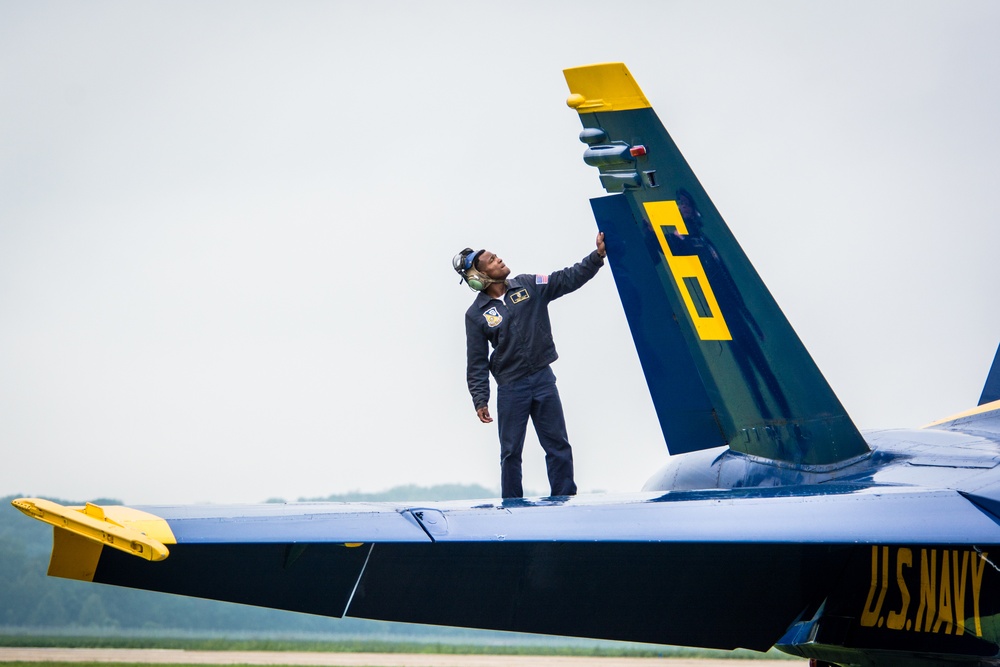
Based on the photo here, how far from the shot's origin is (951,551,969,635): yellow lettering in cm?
476

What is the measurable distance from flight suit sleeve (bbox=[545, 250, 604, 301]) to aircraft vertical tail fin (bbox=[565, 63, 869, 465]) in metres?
0.76

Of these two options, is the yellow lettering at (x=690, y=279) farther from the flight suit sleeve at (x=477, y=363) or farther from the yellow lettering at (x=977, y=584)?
the yellow lettering at (x=977, y=584)

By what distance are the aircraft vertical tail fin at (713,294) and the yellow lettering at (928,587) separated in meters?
0.94

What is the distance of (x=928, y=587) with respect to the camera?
4.89 meters

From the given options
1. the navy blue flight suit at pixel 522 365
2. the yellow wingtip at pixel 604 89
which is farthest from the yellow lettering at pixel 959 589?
the yellow wingtip at pixel 604 89

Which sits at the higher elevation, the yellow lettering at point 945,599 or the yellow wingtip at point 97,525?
the yellow wingtip at point 97,525

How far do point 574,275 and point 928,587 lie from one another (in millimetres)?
3217

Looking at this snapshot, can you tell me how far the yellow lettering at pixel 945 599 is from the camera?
15.8 ft

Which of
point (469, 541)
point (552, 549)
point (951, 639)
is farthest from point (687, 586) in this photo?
point (469, 541)

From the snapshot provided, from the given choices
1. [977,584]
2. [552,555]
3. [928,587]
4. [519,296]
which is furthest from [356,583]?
[519,296]

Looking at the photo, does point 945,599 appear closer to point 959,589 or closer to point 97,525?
point 959,589

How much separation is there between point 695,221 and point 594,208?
1.14m

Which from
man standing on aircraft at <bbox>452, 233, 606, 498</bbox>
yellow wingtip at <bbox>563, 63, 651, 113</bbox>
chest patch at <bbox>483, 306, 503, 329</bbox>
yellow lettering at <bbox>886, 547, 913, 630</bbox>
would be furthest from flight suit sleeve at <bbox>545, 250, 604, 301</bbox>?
yellow lettering at <bbox>886, 547, 913, 630</bbox>

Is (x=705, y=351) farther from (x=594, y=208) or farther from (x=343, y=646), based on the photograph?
(x=343, y=646)
